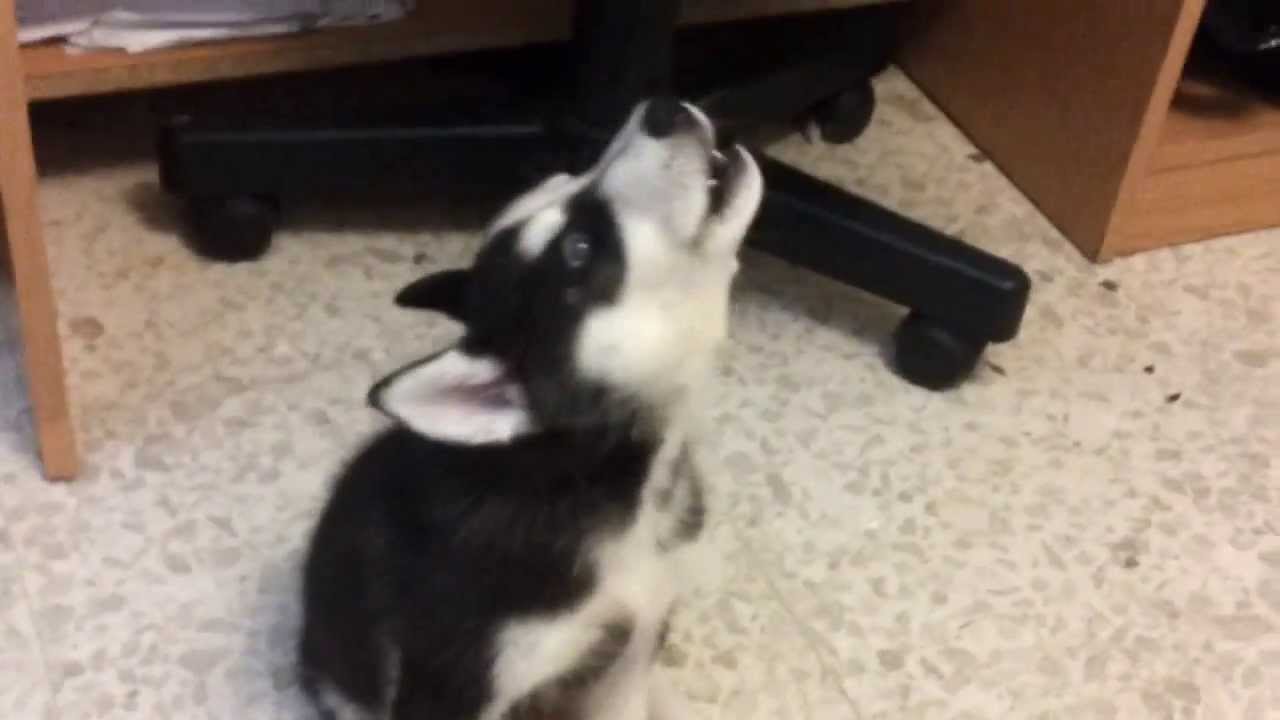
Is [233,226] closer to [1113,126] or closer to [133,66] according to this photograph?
[133,66]

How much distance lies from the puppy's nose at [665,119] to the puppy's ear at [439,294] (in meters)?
0.14

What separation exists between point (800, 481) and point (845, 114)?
1.66ft

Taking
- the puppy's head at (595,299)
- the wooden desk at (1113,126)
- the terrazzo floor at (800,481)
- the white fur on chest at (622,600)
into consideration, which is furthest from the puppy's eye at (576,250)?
the wooden desk at (1113,126)

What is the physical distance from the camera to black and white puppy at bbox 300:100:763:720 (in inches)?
37.3

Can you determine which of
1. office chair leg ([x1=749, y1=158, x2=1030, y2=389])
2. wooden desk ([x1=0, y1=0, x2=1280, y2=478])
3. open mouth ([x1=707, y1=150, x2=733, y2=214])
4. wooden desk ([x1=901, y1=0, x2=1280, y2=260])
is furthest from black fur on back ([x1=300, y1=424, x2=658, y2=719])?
wooden desk ([x1=901, y1=0, x2=1280, y2=260])

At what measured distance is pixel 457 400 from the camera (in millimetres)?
928

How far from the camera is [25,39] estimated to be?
1.47 metres

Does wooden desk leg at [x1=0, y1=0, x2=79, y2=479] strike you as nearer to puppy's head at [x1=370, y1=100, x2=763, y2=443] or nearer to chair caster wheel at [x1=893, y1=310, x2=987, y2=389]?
puppy's head at [x1=370, y1=100, x2=763, y2=443]

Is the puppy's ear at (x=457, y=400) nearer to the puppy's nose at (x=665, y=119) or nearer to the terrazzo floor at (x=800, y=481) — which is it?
the puppy's nose at (x=665, y=119)

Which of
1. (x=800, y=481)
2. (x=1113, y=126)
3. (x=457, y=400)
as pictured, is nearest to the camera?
(x=457, y=400)

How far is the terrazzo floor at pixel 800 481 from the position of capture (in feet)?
3.99

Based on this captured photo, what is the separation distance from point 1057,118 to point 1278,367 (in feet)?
1.10

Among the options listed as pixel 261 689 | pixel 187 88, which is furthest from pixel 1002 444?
pixel 187 88

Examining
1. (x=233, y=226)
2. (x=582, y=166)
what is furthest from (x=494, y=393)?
(x=233, y=226)
